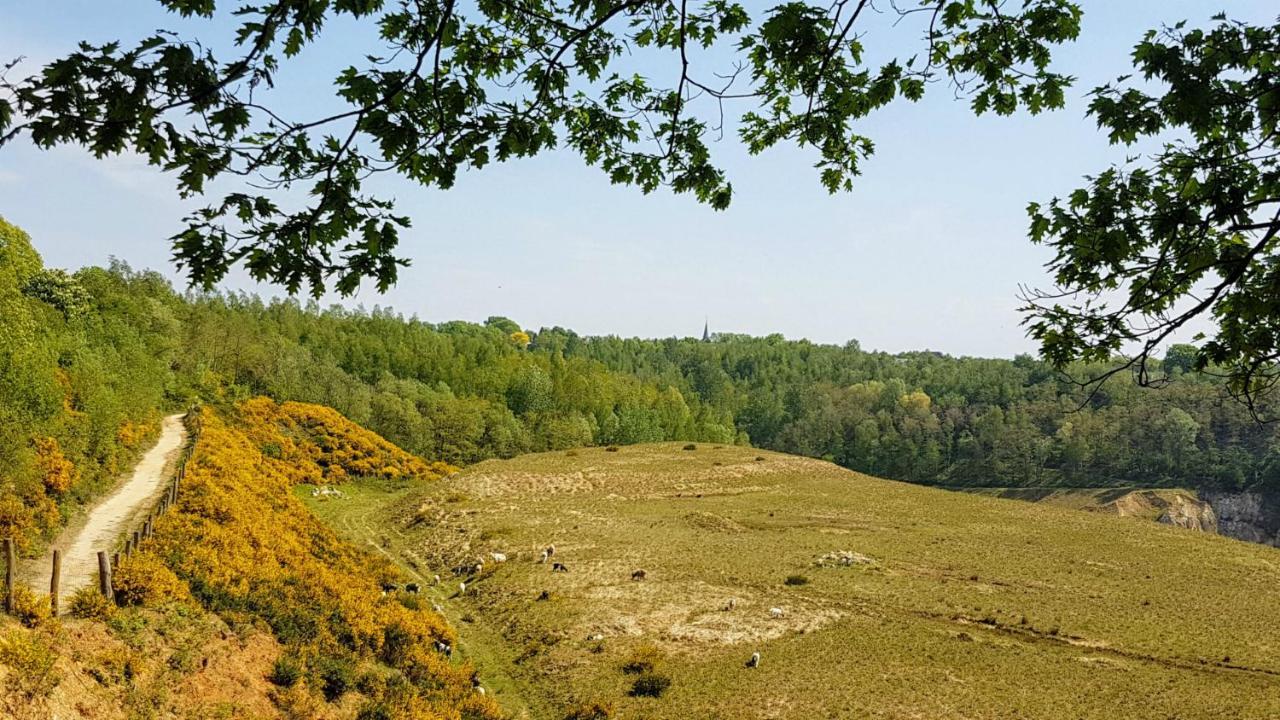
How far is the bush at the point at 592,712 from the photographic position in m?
19.4

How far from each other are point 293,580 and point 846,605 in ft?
69.0

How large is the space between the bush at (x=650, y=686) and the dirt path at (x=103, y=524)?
48.6 feet

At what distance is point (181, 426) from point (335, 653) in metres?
37.1

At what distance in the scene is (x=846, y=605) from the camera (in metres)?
28.3

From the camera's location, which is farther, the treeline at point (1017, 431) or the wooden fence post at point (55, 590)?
the treeline at point (1017, 431)

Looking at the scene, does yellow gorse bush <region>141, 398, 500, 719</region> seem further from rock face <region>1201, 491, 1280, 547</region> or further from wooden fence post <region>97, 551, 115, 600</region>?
rock face <region>1201, 491, 1280, 547</region>

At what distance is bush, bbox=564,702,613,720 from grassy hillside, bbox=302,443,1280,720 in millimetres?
376

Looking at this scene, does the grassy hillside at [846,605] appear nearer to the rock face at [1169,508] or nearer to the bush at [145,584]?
the bush at [145,584]

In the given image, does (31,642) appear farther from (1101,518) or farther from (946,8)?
(1101,518)

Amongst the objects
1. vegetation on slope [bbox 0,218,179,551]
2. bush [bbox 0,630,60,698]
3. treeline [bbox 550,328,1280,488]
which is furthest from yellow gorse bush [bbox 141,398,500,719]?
treeline [bbox 550,328,1280,488]

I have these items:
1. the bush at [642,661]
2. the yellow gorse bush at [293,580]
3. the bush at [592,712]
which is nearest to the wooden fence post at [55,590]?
the yellow gorse bush at [293,580]

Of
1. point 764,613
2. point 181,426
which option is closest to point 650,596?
point 764,613

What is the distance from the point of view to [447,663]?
21.7 metres

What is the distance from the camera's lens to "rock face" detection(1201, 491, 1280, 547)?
10694cm
